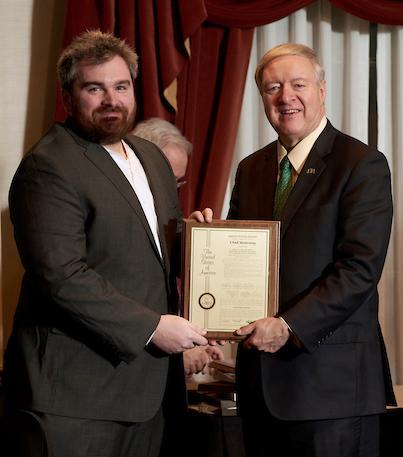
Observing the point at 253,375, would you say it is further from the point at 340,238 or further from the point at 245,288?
the point at 340,238

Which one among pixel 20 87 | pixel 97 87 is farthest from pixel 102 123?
pixel 20 87

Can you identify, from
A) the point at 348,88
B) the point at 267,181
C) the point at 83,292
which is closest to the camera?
the point at 83,292

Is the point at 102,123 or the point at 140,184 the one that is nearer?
the point at 102,123

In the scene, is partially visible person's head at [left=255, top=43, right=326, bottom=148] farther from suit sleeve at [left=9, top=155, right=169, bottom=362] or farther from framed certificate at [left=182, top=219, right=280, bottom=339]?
suit sleeve at [left=9, top=155, right=169, bottom=362]

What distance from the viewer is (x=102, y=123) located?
2.54m

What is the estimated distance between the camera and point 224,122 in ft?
14.1

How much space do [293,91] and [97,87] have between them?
610mm

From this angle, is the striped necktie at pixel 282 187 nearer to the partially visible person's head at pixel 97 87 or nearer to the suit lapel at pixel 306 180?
the suit lapel at pixel 306 180

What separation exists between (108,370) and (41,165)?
620 mm

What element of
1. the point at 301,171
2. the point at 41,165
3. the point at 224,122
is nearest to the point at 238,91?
the point at 224,122

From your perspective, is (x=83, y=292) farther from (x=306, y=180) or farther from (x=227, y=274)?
(x=306, y=180)

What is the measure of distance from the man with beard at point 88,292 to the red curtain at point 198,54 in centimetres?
158

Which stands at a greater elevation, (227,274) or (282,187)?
(282,187)

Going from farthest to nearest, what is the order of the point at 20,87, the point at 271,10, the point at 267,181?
the point at 20,87 → the point at 271,10 → the point at 267,181
